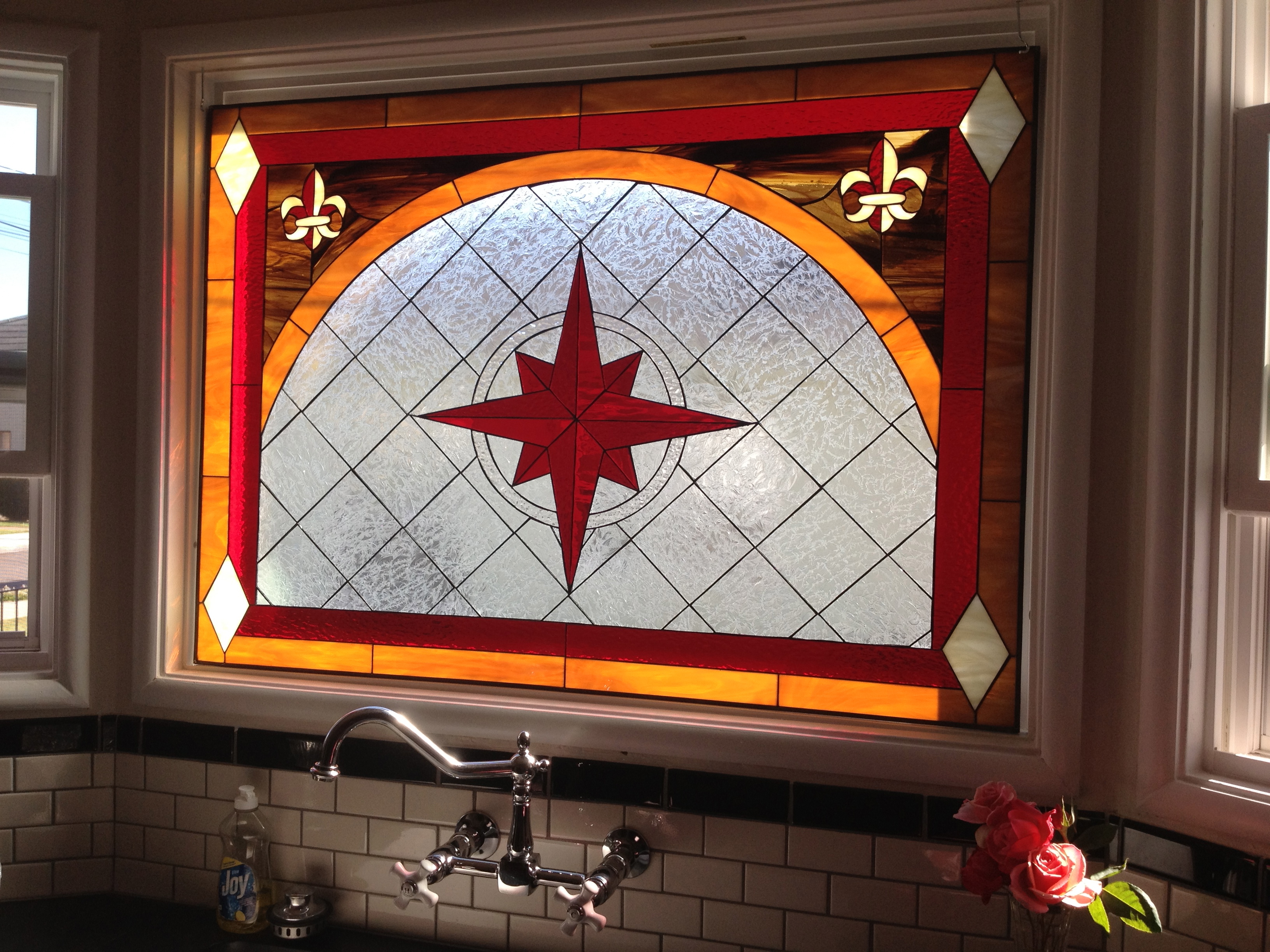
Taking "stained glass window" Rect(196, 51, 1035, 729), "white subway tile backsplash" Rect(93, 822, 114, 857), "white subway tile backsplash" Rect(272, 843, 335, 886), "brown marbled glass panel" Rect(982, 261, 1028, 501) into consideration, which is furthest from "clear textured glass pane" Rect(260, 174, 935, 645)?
"white subway tile backsplash" Rect(93, 822, 114, 857)

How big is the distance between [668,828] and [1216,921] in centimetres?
82

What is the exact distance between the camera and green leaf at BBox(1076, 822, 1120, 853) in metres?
1.27

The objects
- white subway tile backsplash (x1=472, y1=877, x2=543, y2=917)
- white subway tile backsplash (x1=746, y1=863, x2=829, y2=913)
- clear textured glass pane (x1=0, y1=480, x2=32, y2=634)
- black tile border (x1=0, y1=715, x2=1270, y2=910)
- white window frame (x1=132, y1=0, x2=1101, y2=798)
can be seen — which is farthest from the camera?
clear textured glass pane (x1=0, y1=480, x2=32, y2=634)

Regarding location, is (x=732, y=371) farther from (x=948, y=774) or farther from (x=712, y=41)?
(x=948, y=774)

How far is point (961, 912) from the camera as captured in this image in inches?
57.6

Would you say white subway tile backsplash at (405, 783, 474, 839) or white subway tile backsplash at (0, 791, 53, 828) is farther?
white subway tile backsplash at (0, 791, 53, 828)

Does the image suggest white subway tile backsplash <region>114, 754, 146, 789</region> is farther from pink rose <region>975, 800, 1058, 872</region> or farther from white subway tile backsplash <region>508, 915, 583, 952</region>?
pink rose <region>975, 800, 1058, 872</region>

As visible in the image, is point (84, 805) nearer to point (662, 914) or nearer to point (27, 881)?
point (27, 881)

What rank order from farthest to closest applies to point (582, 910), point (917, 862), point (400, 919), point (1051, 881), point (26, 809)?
point (26, 809)
point (400, 919)
point (917, 862)
point (582, 910)
point (1051, 881)

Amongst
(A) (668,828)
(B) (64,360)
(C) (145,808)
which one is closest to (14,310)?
(B) (64,360)

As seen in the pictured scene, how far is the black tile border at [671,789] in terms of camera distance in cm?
130

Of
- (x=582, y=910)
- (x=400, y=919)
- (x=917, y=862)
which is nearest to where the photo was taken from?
(x=582, y=910)

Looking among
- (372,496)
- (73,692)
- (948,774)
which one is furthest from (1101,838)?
(73,692)

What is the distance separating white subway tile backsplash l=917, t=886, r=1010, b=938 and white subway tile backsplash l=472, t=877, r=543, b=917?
0.64 meters
